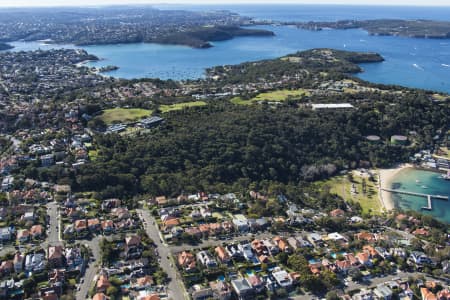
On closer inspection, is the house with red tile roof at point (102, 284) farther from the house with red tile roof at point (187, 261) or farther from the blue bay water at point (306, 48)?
the blue bay water at point (306, 48)

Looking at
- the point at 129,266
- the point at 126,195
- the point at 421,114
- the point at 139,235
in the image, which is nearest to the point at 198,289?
the point at 129,266

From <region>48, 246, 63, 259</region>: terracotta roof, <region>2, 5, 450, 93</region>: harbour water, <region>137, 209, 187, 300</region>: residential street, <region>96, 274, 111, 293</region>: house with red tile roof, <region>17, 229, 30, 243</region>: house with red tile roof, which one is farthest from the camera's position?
<region>2, 5, 450, 93</region>: harbour water

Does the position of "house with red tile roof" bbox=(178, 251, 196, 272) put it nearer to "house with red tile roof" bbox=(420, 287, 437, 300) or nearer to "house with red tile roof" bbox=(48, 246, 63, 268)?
"house with red tile roof" bbox=(48, 246, 63, 268)

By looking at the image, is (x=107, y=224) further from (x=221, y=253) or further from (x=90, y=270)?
(x=221, y=253)

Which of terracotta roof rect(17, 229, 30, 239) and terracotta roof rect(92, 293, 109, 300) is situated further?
terracotta roof rect(17, 229, 30, 239)

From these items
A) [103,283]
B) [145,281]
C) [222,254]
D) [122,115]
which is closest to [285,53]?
[122,115]

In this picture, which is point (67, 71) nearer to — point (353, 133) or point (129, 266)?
point (353, 133)

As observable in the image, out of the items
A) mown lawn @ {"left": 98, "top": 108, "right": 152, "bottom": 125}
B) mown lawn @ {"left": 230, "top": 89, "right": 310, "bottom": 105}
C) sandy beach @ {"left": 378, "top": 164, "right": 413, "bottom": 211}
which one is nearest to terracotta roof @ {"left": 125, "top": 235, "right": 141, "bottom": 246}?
sandy beach @ {"left": 378, "top": 164, "right": 413, "bottom": 211}
